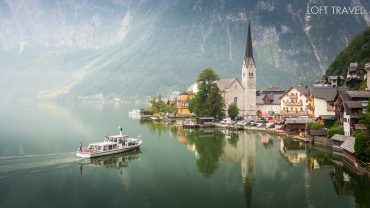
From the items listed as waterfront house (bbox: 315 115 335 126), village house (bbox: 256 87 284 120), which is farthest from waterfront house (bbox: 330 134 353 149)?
village house (bbox: 256 87 284 120)

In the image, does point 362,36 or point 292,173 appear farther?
point 362,36

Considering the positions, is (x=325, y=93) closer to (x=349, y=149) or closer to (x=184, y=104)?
(x=349, y=149)

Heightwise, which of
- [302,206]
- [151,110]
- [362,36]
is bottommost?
[302,206]

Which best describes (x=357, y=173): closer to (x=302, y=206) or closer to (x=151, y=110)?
(x=302, y=206)

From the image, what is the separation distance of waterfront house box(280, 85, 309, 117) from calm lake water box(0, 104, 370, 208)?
1027 inches

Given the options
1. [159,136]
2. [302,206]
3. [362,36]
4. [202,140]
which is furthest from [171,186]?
[362,36]

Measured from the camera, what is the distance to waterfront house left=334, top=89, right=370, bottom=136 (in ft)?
178

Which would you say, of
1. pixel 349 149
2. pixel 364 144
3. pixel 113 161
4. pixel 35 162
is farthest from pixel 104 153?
pixel 364 144

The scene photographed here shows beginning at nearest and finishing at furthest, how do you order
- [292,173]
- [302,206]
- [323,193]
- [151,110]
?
[302,206], [323,193], [292,173], [151,110]

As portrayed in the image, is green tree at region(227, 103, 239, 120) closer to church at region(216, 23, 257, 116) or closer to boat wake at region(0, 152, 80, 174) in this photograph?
church at region(216, 23, 257, 116)

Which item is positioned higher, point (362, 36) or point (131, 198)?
point (362, 36)

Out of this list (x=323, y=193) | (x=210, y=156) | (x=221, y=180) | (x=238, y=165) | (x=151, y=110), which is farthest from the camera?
(x=151, y=110)

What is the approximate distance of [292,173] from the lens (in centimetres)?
4472

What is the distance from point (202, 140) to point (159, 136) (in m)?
8.79
